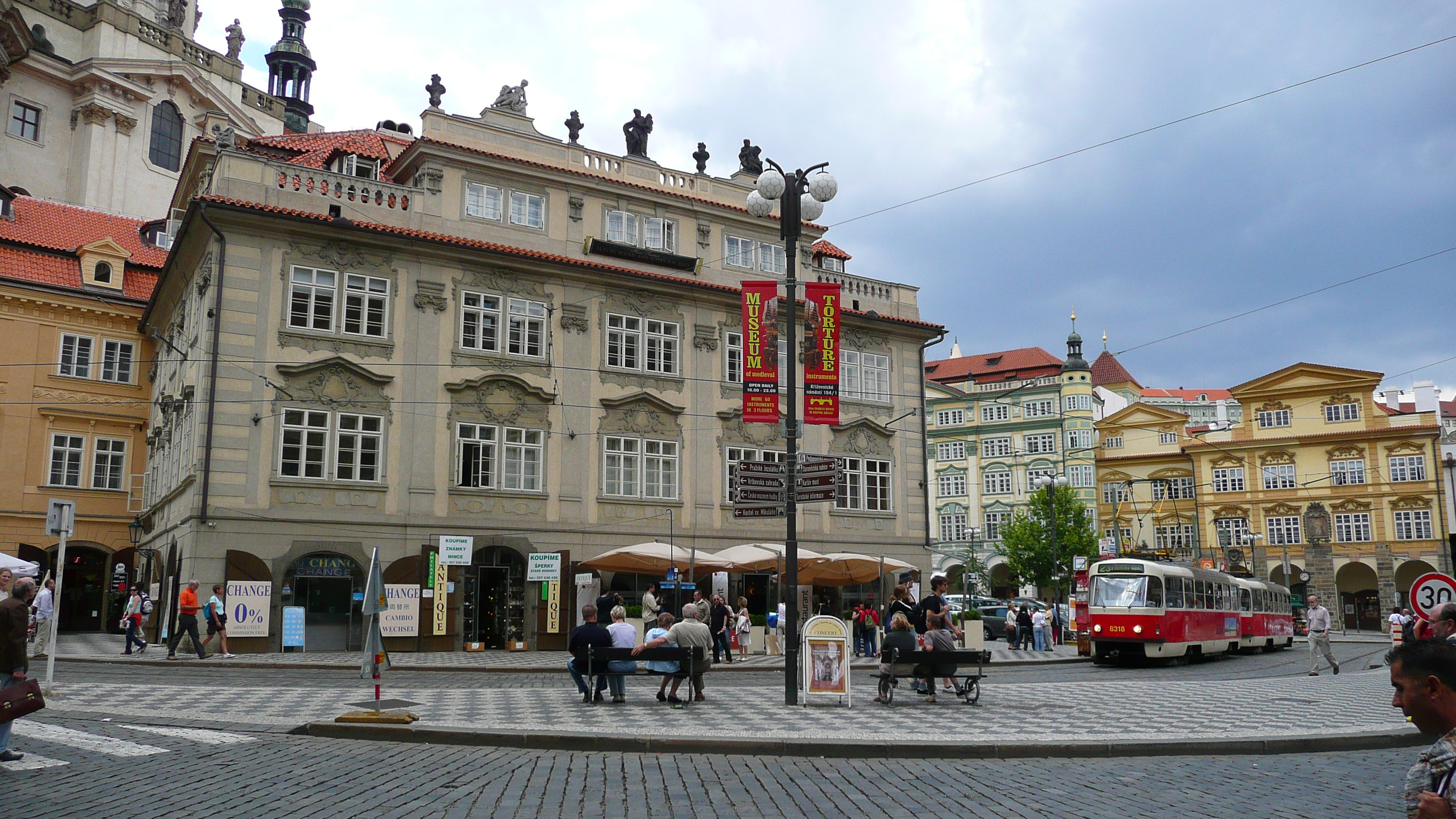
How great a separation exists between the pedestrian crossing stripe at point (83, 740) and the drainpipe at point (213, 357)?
15.9 meters

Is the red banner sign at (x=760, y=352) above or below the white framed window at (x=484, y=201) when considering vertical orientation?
below

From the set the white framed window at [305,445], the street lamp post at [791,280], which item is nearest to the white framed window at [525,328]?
the white framed window at [305,445]

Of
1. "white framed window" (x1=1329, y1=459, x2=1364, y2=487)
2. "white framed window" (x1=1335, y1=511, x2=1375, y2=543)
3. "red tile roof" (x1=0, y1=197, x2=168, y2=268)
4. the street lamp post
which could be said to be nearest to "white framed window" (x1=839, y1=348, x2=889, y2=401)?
the street lamp post

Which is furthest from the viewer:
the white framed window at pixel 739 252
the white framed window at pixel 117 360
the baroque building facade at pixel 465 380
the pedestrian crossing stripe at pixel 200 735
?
the white framed window at pixel 117 360

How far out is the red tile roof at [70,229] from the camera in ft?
138

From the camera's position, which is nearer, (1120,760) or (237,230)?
(1120,760)

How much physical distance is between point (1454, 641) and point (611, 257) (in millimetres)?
32778

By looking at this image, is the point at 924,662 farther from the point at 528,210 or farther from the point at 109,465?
the point at 109,465

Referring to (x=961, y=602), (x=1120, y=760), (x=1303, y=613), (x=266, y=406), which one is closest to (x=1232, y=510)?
(x=1303, y=613)

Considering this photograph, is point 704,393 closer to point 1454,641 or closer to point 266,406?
point 266,406

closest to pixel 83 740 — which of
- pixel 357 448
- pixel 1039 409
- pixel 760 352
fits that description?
pixel 760 352

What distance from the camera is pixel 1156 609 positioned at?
30.5m

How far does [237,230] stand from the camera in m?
29.7

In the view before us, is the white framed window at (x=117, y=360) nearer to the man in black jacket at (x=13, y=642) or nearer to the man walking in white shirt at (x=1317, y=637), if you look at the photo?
the man in black jacket at (x=13, y=642)
